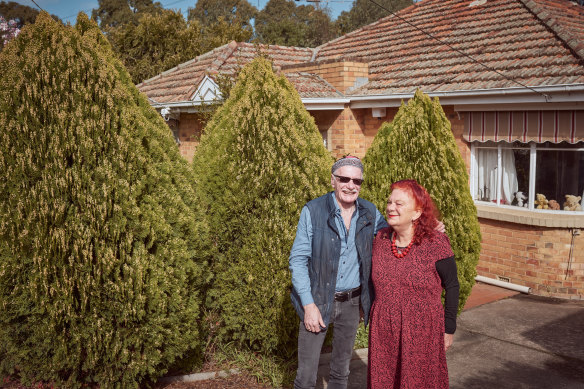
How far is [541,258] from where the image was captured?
307 inches

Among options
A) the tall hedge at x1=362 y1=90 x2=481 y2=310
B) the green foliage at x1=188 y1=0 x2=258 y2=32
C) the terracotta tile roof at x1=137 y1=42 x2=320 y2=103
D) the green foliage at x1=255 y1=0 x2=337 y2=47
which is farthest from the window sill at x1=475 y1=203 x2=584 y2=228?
the green foliage at x1=188 y1=0 x2=258 y2=32

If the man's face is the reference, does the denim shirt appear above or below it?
below

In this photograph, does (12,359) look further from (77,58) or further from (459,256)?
(459,256)

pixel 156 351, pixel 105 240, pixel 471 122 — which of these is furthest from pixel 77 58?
pixel 471 122

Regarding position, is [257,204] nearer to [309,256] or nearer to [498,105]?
[309,256]

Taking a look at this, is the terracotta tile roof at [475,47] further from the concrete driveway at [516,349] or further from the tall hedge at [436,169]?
the concrete driveway at [516,349]

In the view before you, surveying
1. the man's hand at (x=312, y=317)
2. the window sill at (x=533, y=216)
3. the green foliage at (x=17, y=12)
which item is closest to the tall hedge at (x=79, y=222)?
the man's hand at (x=312, y=317)

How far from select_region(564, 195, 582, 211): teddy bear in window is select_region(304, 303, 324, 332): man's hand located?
247 inches

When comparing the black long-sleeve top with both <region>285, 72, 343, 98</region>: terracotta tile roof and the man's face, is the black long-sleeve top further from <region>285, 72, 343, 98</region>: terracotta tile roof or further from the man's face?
<region>285, 72, 343, 98</region>: terracotta tile roof

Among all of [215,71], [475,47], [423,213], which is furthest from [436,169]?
[215,71]

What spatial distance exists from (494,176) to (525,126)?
1.10m

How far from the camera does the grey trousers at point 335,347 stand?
345 cm

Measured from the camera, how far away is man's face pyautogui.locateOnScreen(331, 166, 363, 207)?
3400mm

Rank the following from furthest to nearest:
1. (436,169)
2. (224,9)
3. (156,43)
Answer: (224,9), (156,43), (436,169)
